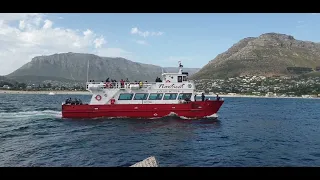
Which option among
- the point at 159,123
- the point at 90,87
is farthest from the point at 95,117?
the point at 159,123

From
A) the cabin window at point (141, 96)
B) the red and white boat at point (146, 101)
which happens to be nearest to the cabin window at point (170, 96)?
the red and white boat at point (146, 101)

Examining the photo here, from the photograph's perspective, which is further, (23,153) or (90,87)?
(90,87)

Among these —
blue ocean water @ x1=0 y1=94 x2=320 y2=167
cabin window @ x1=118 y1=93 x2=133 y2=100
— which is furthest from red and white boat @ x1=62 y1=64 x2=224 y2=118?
blue ocean water @ x1=0 y1=94 x2=320 y2=167

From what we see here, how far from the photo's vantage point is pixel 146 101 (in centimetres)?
4062

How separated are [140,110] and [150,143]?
14048mm

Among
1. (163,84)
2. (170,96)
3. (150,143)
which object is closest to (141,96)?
(163,84)

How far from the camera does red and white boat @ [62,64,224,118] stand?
132 feet

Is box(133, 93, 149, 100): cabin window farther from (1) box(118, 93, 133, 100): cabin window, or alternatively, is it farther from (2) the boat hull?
(2) the boat hull

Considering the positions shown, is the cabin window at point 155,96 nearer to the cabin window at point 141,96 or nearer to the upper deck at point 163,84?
the cabin window at point 141,96

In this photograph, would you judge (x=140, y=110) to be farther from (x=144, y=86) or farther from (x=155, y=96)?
(x=144, y=86)

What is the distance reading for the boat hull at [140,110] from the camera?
1577 inches
